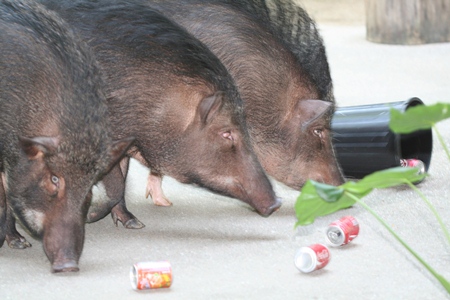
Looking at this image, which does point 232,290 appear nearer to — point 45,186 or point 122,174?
point 45,186

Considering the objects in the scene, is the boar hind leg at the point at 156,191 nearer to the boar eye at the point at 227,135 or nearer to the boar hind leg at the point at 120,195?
the boar hind leg at the point at 120,195

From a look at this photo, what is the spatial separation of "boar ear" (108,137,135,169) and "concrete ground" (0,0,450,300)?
441 millimetres

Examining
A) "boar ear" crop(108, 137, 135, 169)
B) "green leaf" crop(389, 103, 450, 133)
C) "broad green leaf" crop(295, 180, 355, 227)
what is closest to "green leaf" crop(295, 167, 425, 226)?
"broad green leaf" crop(295, 180, 355, 227)

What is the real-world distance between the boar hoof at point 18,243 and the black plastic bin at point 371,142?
2033 mm

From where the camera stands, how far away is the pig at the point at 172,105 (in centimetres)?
480

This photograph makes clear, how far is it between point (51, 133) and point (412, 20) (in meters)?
6.25

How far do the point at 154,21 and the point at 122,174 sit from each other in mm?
786

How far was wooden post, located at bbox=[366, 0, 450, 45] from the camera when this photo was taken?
967 centimetres

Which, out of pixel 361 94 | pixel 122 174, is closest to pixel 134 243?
pixel 122 174

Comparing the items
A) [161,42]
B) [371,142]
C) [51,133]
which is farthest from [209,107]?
[371,142]

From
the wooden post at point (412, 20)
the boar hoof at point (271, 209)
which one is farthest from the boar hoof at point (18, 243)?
the wooden post at point (412, 20)

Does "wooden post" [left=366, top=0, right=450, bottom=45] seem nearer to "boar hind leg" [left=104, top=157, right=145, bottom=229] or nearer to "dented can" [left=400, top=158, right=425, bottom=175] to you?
"dented can" [left=400, top=158, right=425, bottom=175]

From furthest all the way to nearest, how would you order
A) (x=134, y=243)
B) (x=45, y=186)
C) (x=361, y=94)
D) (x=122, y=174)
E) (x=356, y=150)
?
(x=361, y=94) → (x=356, y=150) → (x=122, y=174) → (x=134, y=243) → (x=45, y=186)

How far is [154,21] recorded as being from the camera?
193 inches
